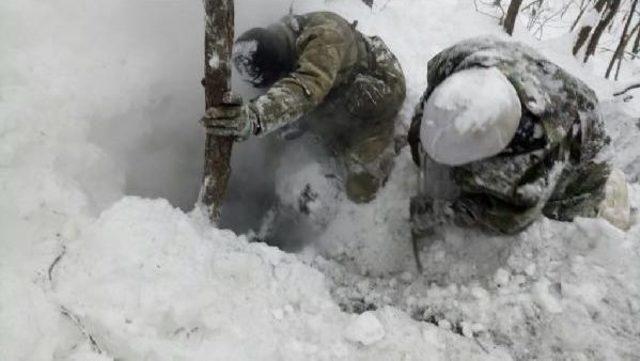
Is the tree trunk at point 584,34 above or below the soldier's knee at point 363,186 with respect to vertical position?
above

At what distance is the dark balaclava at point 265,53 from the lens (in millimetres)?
2578

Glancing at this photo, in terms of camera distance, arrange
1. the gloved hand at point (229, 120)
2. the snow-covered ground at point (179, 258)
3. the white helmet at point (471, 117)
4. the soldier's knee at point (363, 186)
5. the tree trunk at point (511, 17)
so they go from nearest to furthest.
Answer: the snow-covered ground at point (179, 258) → the gloved hand at point (229, 120) → the white helmet at point (471, 117) → the soldier's knee at point (363, 186) → the tree trunk at point (511, 17)

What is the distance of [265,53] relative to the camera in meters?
2.58

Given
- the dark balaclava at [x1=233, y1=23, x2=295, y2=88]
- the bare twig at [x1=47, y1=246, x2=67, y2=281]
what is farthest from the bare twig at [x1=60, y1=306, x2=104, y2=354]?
the dark balaclava at [x1=233, y1=23, x2=295, y2=88]

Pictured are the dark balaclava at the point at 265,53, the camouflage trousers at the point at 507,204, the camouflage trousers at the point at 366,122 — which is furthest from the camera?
the camouflage trousers at the point at 366,122

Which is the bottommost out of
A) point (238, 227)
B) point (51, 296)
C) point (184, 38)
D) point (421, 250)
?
point (238, 227)

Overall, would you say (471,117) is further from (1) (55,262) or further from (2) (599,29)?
(2) (599,29)

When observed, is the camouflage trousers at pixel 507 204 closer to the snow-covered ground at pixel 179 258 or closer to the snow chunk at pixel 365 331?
the snow-covered ground at pixel 179 258

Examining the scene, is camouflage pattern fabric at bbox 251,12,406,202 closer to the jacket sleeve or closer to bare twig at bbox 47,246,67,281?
the jacket sleeve

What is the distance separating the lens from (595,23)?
5.48 metres

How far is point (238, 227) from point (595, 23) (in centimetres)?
431

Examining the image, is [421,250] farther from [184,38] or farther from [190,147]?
[184,38]

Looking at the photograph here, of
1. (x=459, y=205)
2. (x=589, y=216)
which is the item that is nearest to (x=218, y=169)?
(x=459, y=205)

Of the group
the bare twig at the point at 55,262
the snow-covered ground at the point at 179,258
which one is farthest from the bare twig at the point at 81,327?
the bare twig at the point at 55,262
